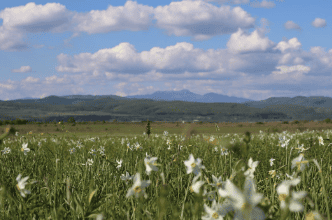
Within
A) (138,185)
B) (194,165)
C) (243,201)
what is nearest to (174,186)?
(194,165)

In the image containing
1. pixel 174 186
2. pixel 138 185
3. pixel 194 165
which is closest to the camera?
pixel 138 185

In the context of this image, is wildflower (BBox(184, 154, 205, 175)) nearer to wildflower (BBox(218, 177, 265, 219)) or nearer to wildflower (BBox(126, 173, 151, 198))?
wildflower (BBox(126, 173, 151, 198))

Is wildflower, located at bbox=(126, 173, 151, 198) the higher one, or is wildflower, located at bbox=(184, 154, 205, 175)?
wildflower, located at bbox=(184, 154, 205, 175)

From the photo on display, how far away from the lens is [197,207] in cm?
110

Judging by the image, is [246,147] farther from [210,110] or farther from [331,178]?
[210,110]

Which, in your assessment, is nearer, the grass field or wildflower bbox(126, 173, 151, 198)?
the grass field

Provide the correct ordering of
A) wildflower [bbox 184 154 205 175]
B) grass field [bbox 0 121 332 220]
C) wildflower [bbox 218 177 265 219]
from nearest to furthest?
1. wildflower [bbox 218 177 265 219]
2. grass field [bbox 0 121 332 220]
3. wildflower [bbox 184 154 205 175]

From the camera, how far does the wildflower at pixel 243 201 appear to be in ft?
2.92

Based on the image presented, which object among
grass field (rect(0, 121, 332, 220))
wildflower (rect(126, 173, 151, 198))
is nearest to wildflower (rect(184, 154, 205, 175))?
grass field (rect(0, 121, 332, 220))

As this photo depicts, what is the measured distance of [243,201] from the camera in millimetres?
893

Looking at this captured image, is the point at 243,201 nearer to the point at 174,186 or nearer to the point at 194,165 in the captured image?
the point at 194,165

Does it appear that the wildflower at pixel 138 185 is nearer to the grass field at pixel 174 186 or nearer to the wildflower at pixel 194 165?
the grass field at pixel 174 186

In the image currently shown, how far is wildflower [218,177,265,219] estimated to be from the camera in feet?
2.92

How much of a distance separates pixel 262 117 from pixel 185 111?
1939 inches
